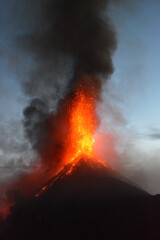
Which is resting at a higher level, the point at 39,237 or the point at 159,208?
the point at 39,237

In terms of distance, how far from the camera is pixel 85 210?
74750 millimetres

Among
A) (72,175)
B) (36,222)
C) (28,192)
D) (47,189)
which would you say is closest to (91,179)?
(72,175)

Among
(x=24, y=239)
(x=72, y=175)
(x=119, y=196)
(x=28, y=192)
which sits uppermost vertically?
(x=28, y=192)

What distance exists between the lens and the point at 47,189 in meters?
88.4

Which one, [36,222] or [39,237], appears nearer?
[39,237]

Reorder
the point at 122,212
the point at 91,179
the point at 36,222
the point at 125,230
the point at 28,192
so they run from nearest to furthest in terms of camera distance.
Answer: the point at 125,230 < the point at 122,212 < the point at 36,222 < the point at 91,179 < the point at 28,192

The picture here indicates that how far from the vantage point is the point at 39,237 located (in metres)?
71.9

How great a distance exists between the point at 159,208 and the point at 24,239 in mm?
30404

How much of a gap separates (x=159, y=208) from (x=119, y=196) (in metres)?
11.9

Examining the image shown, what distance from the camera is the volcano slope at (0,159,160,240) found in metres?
67.1

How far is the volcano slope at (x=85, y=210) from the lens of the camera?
220 feet

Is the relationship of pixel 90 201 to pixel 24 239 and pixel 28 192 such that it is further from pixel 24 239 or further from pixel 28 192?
pixel 28 192

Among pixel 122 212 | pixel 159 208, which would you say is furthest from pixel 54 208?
pixel 159 208

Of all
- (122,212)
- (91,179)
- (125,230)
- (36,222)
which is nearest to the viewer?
(125,230)
